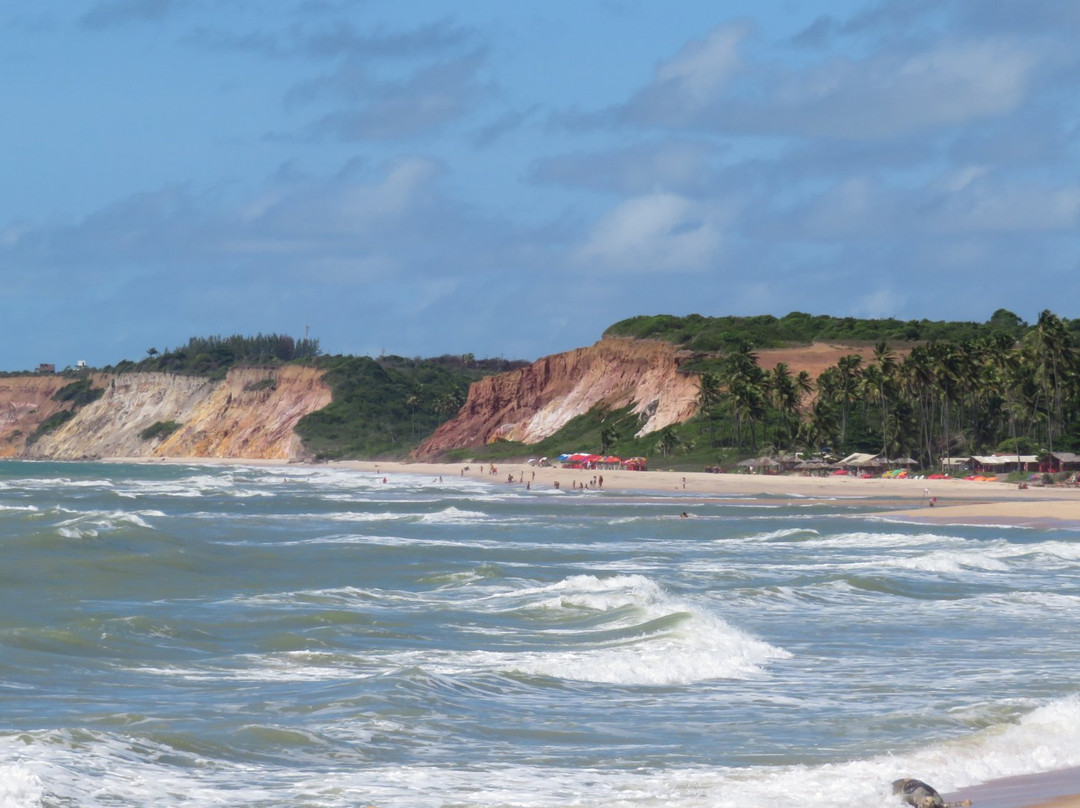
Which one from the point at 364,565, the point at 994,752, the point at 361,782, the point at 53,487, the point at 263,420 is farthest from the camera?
the point at 263,420

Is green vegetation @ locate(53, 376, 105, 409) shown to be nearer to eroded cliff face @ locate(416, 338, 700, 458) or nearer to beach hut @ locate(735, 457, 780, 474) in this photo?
eroded cliff face @ locate(416, 338, 700, 458)

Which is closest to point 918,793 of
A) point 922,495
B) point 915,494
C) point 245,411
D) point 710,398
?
point 922,495

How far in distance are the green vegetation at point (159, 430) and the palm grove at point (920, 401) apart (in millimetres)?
92505

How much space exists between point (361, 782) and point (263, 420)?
160421 millimetres

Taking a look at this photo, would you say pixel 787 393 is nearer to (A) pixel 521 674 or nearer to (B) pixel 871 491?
(B) pixel 871 491

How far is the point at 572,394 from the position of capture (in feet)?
427

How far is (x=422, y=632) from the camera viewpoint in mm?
18984

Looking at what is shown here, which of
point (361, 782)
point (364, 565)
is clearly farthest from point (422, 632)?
point (364, 565)

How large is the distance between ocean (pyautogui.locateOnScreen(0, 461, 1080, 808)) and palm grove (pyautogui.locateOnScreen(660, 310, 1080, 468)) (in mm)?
49808

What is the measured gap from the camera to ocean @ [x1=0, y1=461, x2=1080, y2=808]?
1083 cm

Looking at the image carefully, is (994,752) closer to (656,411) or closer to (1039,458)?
(1039,458)

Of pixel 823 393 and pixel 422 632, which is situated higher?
pixel 823 393

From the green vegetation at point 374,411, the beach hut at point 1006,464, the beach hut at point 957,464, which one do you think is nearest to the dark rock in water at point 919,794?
the beach hut at point 1006,464

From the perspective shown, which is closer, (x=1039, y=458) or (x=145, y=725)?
(x=145, y=725)
